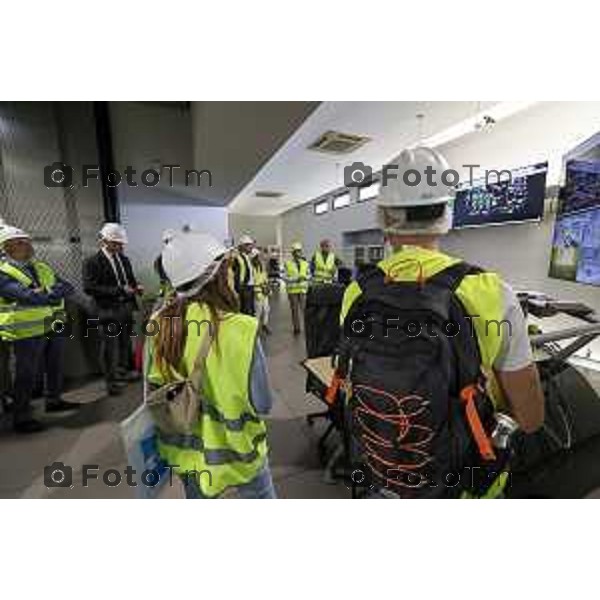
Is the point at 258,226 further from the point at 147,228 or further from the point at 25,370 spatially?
the point at 25,370

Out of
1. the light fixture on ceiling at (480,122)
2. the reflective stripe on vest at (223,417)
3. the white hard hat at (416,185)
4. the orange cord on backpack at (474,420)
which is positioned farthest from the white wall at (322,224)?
the orange cord on backpack at (474,420)

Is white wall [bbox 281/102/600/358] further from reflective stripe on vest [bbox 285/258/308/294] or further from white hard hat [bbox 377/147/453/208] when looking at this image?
white hard hat [bbox 377/147/453/208]

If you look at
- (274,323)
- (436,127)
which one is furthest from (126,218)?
(436,127)

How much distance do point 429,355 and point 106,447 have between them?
7.58 feet

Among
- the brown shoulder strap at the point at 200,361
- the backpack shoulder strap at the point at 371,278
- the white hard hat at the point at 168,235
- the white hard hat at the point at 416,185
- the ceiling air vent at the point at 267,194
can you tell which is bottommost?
the brown shoulder strap at the point at 200,361

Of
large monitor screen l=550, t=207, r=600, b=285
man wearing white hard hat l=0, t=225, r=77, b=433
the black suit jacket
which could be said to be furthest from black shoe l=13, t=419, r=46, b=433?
large monitor screen l=550, t=207, r=600, b=285

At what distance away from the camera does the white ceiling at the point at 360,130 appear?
10.1ft

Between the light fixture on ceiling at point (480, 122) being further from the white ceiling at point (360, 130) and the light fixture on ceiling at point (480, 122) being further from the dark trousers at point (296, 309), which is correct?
the dark trousers at point (296, 309)

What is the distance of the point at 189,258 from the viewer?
1032mm

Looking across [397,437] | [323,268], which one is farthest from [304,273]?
[397,437]

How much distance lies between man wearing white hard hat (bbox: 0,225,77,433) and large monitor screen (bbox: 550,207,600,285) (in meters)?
3.49

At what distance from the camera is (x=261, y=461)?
1.21 m

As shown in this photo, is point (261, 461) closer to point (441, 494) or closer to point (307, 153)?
point (441, 494)

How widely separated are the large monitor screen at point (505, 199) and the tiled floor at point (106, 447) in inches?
61.2
